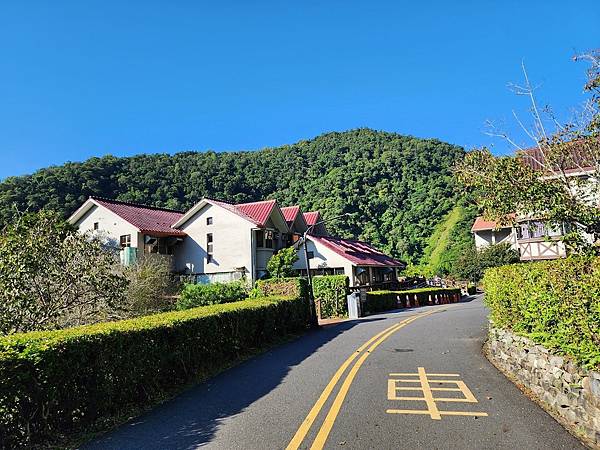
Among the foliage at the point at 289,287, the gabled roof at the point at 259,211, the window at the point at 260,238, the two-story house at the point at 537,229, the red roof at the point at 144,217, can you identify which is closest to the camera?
the two-story house at the point at 537,229

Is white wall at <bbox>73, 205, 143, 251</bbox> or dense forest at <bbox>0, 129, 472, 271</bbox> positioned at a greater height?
dense forest at <bbox>0, 129, 472, 271</bbox>

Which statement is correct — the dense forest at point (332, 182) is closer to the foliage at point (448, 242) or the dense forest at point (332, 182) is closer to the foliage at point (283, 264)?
the foliage at point (448, 242)

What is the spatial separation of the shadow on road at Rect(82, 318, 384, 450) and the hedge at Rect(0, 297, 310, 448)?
1.61 feet

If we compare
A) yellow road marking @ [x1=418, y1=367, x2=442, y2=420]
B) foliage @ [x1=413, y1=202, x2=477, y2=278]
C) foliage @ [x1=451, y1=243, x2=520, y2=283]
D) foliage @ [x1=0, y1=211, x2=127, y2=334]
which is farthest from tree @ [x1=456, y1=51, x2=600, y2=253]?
foliage @ [x1=413, y1=202, x2=477, y2=278]

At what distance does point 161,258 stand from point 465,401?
30.0 m

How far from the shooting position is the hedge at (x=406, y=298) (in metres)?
27.9

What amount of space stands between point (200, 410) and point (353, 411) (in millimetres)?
2339

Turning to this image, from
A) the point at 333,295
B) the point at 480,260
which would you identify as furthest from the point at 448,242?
the point at 333,295

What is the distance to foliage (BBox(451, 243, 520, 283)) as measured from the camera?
45281 millimetres

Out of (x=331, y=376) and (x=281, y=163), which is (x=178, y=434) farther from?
(x=281, y=163)

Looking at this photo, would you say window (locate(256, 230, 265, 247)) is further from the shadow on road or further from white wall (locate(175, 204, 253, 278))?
the shadow on road

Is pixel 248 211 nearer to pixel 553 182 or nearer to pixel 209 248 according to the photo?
pixel 209 248

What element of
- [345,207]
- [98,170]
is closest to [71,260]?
[98,170]

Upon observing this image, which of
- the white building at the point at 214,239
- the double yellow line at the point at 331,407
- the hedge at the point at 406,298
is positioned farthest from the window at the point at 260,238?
the double yellow line at the point at 331,407
